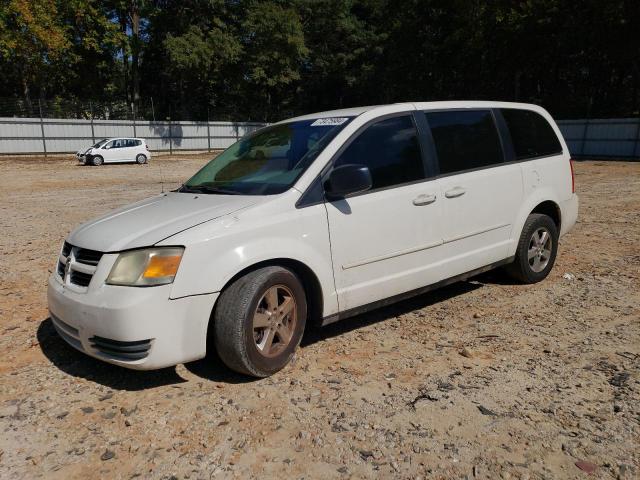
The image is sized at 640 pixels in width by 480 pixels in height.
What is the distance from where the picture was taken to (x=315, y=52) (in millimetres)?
48969

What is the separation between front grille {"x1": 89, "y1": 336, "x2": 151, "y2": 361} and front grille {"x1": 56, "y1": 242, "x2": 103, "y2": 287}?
1.22 feet

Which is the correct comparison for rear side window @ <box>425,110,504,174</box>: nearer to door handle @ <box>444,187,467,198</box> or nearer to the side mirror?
door handle @ <box>444,187,467,198</box>

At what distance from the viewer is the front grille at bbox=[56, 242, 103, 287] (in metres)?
3.18

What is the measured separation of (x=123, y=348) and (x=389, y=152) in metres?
2.31

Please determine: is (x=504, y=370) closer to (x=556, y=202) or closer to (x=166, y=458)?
(x=166, y=458)

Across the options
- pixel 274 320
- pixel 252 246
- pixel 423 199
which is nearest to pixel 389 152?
pixel 423 199

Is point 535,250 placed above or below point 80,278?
below

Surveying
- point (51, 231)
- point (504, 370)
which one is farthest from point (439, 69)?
point (504, 370)

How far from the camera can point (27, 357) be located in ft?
12.3

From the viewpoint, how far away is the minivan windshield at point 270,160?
3648 mm

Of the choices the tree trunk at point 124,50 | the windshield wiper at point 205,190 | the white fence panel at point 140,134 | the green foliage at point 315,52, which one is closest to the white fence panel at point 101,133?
the white fence panel at point 140,134

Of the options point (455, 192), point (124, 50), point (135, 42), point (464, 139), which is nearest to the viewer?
point (455, 192)

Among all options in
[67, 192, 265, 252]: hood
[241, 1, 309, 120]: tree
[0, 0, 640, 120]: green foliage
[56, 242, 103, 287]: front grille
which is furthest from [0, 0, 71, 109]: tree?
[56, 242, 103, 287]: front grille

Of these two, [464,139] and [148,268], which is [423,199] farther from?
[148,268]
